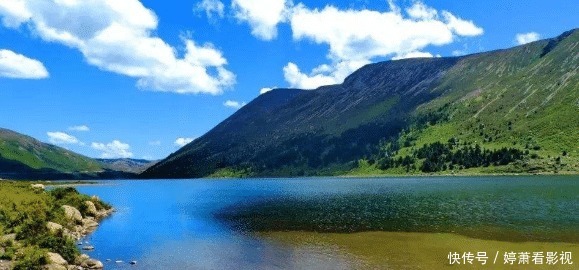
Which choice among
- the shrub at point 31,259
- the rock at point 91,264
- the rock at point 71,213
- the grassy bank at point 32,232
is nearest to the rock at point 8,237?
the grassy bank at point 32,232

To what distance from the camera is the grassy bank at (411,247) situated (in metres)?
43.1

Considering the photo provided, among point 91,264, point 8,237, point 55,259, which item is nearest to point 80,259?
point 91,264

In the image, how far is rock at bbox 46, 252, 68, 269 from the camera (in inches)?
1629

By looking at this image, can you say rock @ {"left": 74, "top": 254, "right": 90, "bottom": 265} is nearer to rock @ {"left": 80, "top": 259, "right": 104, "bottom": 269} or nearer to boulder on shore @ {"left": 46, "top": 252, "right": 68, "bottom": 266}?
rock @ {"left": 80, "top": 259, "right": 104, "bottom": 269}

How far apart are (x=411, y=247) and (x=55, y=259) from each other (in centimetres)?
3847

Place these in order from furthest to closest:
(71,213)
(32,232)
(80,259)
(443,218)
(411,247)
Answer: (71,213) < (443,218) < (411,247) < (32,232) < (80,259)

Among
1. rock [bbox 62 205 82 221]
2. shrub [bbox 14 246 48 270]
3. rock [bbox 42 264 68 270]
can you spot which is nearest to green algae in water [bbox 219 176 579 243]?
rock [bbox 62 205 82 221]

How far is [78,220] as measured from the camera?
78.2 m

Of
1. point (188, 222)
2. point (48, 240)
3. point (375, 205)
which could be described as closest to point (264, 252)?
point (48, 240)

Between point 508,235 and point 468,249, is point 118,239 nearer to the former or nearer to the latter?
point 468,249

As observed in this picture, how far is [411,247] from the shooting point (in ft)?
170

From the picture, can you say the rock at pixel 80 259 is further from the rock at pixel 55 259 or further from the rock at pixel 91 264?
the rock at pixel 55 259

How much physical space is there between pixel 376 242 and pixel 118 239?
38.6 meters

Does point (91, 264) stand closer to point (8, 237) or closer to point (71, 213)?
point (8, 237)
